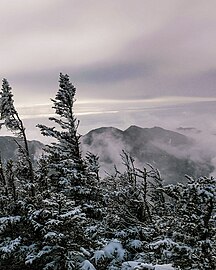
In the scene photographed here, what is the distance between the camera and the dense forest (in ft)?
23.3

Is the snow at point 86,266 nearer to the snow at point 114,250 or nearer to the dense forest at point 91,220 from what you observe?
the dense forest at point 91,220

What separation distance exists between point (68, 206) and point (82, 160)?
528 cm

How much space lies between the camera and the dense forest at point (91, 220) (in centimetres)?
711

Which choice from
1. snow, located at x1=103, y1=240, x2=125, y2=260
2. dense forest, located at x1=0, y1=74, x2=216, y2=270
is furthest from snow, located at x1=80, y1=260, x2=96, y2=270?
snow, located at x1=103, y1=240, x2=125, y2=260

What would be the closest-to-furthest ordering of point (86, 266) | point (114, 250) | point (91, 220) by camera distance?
point (86, 266) → point (114, 250) → point (91, 220)

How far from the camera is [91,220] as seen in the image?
15.4m

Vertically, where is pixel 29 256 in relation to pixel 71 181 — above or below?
below

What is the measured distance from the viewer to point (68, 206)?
41.3ft

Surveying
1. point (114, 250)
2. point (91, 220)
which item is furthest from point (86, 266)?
point (91, 220)

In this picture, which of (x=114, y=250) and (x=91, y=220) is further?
(x=91, y=220)

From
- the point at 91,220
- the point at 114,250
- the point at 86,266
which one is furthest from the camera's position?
the point at 91,220

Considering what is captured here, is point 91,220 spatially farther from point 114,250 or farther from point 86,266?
point 86,266

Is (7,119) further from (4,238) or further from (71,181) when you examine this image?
(4,238)

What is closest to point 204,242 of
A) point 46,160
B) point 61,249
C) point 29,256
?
point 61,249
